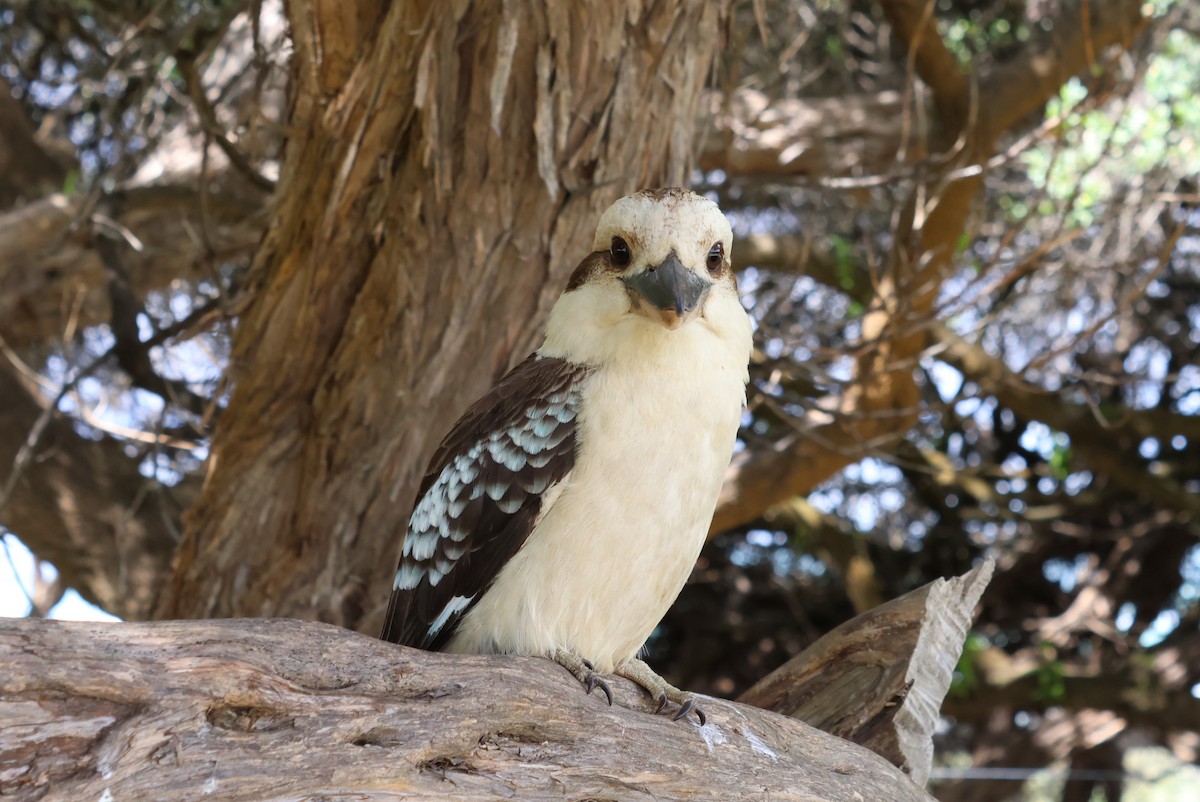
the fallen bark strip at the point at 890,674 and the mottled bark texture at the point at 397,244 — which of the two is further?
the mottled bark texture at the point at 397,244

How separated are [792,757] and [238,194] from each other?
376 centimetres

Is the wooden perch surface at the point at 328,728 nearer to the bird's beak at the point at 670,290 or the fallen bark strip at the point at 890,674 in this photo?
the fallen bark strip at the point at 890,674

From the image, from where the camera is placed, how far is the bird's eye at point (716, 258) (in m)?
2.14

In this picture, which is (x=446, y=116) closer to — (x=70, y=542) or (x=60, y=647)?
(x=60, y=647)

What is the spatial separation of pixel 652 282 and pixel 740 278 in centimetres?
340

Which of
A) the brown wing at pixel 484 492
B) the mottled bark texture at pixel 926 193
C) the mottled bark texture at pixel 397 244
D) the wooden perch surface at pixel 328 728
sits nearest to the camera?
→ the wooden perch surface at pixel 328 728

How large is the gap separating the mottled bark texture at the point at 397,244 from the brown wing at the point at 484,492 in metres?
0.58

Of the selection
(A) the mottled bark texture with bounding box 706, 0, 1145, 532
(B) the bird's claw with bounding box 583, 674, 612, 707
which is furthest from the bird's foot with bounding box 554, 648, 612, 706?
(A) the mottled bark texture with bounding box 706, 0, 1145, 532

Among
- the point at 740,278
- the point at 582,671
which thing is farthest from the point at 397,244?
the point at 740,278

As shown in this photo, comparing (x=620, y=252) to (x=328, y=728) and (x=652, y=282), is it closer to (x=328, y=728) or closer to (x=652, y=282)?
(x=652, y=282)

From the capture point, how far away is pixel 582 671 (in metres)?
2.06

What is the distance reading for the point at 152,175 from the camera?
534 centimetres

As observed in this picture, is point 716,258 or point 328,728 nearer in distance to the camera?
point 328,728

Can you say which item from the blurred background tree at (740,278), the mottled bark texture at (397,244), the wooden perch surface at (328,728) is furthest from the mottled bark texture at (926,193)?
the wooden perch surface at (328,728)
